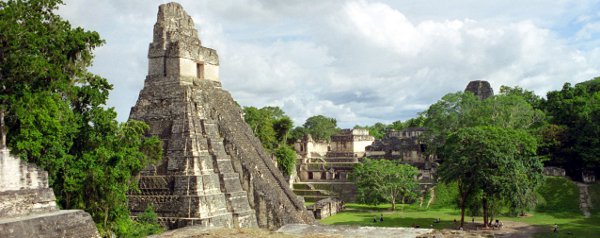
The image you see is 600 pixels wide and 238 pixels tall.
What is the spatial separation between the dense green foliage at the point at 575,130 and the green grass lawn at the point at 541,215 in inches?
A: 101

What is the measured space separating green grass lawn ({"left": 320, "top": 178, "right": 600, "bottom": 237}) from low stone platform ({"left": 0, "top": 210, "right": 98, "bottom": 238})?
1665 centimetres

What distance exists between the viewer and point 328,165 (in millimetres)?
50000

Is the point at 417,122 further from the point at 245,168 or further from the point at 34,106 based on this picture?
the point at 34,106

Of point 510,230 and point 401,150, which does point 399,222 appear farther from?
point 401,150

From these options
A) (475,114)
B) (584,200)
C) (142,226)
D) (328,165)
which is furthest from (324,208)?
(328,165)

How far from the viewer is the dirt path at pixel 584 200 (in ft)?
96.9

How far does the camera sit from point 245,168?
22.8m

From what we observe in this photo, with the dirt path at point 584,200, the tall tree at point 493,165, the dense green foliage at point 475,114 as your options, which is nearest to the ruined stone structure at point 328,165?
the dense green foliage at point 475,114

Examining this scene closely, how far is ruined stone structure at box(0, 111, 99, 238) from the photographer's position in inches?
458

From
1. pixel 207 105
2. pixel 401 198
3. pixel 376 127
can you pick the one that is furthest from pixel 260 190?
pixel 376 127

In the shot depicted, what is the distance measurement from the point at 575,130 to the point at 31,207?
3491 centimetres

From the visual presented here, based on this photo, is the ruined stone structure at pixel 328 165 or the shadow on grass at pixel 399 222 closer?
the shadow on grass at pixel 399 222

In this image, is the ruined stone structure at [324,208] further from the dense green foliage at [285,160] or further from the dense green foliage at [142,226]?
the dense green foliage at [142,226]

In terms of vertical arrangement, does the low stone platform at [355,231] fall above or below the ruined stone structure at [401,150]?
below
